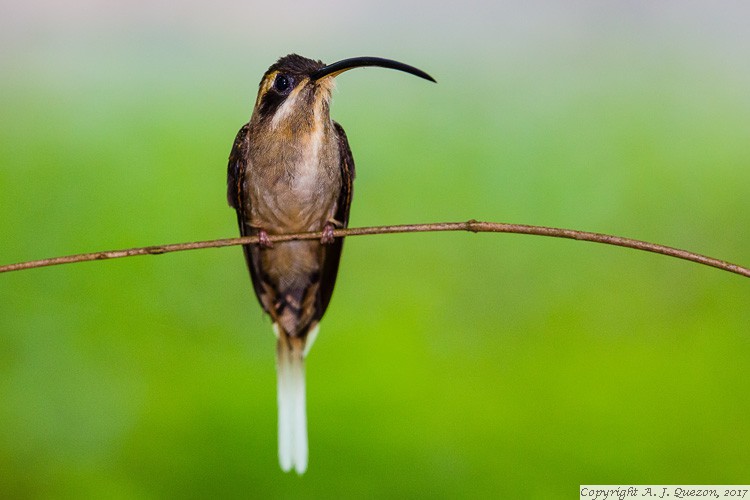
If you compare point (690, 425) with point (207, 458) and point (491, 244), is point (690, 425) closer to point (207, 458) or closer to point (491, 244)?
point (491, 244)

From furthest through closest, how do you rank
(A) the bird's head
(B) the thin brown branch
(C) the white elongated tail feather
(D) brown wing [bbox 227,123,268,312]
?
(C) the white elongated tail feather → (D) brown wing [bbox 227,123,268,312] → (A) the bird's head → (B) the thin brown branch

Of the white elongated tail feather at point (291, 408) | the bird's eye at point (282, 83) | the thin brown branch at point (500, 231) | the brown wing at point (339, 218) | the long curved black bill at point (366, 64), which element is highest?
the bird's eye at point (282, 83)

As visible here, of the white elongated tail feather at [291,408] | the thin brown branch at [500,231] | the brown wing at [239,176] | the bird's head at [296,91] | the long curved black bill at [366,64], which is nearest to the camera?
the thin brown branch at [500,231]

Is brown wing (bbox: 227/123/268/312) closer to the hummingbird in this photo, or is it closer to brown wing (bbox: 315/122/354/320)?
the hummingbird

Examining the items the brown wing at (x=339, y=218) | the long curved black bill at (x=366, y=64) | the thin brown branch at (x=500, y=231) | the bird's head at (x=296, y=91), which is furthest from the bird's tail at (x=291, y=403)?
the thin brown branch at (x=500, y=231)

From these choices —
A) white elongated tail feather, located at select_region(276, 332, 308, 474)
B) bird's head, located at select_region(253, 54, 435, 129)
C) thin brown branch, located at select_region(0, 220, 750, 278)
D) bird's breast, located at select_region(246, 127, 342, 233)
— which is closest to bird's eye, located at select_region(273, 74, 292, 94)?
bird's head, located at select_region(253, 54, 435, 129)

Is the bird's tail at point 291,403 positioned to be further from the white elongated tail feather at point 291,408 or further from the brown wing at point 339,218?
the brown wing at point 339,218
